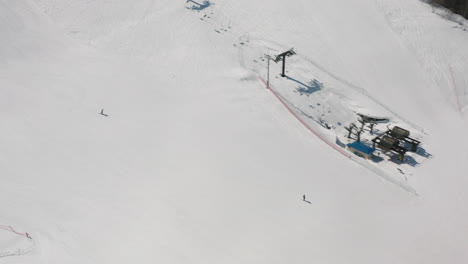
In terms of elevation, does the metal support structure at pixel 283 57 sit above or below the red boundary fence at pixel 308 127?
above

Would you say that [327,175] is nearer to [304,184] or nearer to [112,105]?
[304,184]

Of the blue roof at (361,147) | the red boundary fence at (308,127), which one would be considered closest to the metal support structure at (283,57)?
the red boundary fence at (308,127)

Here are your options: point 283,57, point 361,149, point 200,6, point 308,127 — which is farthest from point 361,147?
point 200,6

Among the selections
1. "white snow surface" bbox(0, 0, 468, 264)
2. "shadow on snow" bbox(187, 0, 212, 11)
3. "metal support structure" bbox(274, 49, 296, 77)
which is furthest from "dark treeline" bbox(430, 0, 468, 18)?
"shadow on snow" bbox(187, 0, 212, 11)

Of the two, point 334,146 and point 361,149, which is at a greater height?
point 361,149

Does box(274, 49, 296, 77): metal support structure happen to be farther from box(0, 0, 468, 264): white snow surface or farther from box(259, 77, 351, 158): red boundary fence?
box(259, 77, 351, 158): red boundary fence

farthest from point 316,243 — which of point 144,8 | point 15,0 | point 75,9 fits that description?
point 15,0

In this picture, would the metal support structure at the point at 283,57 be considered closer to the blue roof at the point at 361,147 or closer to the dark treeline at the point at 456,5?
the blue roof at the point at 361,147

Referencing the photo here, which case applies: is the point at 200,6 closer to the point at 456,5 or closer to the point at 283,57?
the point at 283,57

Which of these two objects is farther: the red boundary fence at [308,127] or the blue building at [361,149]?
the red boundary fence at [308,127]
